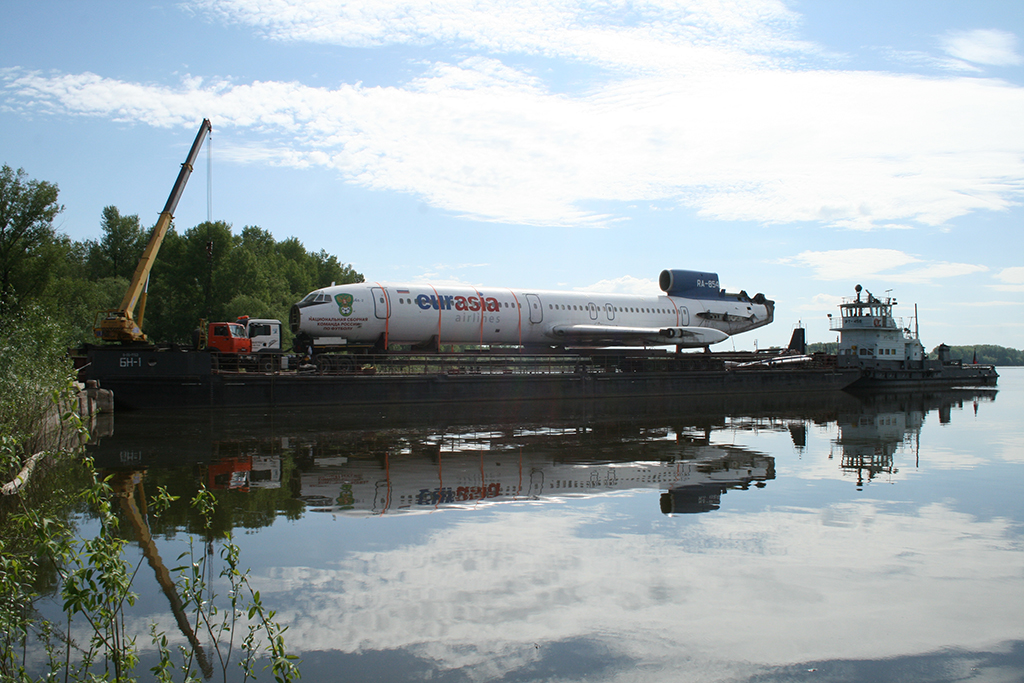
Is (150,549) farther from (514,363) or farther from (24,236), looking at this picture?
(24,236)

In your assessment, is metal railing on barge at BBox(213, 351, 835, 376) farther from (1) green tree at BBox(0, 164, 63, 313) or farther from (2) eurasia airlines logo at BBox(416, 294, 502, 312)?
(1) green tree at BBox(0, 164, 63, 313)

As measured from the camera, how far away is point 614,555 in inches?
303

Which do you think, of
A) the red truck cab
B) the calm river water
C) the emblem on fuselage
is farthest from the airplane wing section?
the calm river water

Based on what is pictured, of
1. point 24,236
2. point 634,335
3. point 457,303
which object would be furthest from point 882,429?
point 24,236

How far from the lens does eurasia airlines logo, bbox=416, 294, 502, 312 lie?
28.2 m

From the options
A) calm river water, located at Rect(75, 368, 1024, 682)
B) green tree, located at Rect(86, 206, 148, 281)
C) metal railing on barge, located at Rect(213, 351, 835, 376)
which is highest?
green tree, located at Rect(86, 206, 148, 281)

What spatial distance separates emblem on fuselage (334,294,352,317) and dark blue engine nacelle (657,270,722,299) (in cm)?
1691

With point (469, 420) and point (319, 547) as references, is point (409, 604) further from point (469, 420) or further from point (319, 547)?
point (469, 420)

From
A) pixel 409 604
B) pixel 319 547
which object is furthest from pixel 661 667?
pixel 319 547

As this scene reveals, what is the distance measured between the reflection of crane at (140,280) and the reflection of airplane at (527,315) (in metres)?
5.34

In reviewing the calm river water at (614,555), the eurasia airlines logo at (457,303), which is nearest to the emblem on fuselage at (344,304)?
the eurasia airlines logo at (457,303)

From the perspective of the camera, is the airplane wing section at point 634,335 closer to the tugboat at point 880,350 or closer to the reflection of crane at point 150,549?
the tugboat at point 880,350

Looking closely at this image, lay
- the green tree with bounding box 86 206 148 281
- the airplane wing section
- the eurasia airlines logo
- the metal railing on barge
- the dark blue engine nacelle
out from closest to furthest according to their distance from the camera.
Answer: the metal railing on barge < the eurasia airlines logo < the airplane wing section < the dark blue engine nacelle < the green tree with bounding box 86 206 148 281

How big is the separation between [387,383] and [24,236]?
23.6 meters
